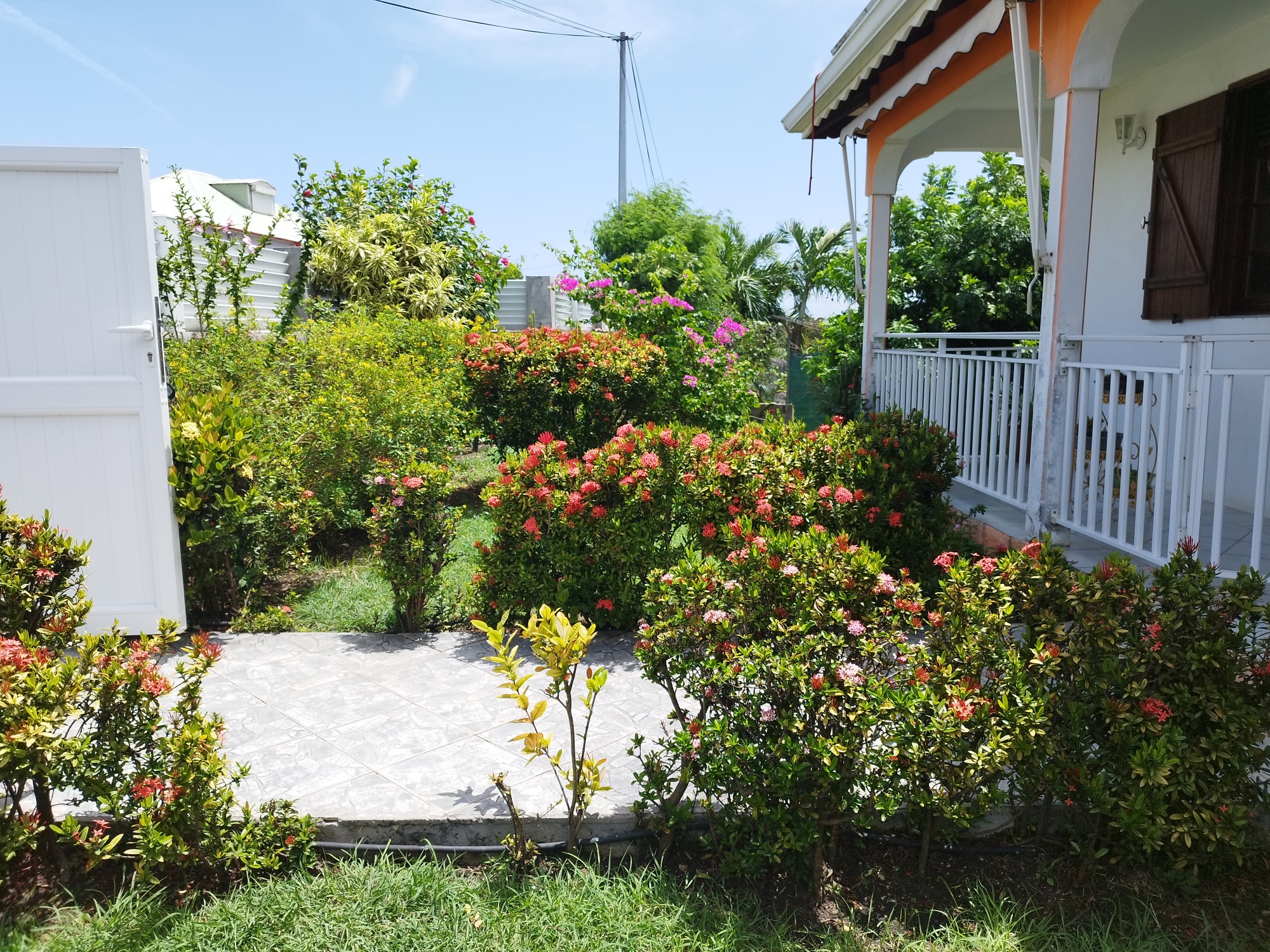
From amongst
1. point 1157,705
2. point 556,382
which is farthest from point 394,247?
point 1157,705

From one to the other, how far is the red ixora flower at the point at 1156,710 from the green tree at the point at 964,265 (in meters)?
7.86

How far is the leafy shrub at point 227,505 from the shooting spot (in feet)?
15.1

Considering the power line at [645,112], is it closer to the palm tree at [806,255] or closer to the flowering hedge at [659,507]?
the palm tree at [806,255]

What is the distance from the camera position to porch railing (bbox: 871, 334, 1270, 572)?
3643mm

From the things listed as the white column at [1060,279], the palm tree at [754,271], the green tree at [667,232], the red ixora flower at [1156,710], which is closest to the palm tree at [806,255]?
the palm tree at [754,271]

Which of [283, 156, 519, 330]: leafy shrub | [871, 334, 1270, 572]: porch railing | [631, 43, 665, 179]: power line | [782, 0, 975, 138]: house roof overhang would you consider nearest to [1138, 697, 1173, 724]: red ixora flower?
[871, 334, 1270, 572]: porch railing

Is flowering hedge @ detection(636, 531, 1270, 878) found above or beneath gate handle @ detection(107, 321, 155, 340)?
beneath

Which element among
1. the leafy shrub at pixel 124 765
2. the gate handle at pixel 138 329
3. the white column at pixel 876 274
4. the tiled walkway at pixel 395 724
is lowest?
the tiled walkway at pixel 395 724

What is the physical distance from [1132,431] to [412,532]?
453 centimetres

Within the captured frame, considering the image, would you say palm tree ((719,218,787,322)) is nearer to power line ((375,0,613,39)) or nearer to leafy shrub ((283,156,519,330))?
power line ((375,0,613,39))

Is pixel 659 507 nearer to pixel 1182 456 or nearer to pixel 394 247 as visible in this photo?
pixel 1182 456

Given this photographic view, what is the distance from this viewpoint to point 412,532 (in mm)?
4746

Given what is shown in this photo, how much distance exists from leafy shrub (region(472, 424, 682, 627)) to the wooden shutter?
3802mm

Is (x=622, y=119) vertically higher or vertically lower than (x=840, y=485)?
higher
